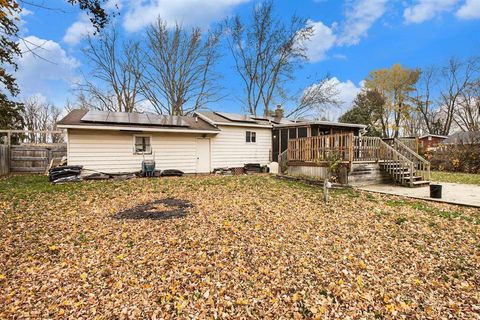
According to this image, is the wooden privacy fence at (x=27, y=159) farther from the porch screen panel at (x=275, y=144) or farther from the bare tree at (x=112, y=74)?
the porch screen panel at (x=275, y=144)

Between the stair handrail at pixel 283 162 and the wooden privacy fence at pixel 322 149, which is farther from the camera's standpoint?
the stair handrail at pixel 283 162

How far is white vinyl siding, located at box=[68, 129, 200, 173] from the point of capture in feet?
35.7

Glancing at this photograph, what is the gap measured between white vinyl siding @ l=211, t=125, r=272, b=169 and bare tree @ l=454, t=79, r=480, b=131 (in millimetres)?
30435

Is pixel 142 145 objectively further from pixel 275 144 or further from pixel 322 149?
pixel 322 149

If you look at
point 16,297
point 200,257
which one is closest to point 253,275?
point 200,257

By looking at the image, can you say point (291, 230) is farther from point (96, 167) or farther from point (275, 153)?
point (275, 153)

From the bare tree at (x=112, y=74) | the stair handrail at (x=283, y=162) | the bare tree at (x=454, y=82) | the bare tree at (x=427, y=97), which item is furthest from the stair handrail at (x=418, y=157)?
the bare tree at (x=454, y=82)

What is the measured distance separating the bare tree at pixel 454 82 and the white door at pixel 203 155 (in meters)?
35.4

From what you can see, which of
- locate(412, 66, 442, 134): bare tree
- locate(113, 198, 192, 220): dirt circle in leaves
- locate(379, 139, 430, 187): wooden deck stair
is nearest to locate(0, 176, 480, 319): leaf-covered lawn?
locate(113, 198, 192, 220): dirt circle in leaves

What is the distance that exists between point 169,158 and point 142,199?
235 inches

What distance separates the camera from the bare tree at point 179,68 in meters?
23.1

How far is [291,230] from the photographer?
4715mm

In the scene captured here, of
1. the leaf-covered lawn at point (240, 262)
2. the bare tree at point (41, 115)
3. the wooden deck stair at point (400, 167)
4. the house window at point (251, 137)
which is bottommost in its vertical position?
the leaf-covered lawn at point (240, 262)

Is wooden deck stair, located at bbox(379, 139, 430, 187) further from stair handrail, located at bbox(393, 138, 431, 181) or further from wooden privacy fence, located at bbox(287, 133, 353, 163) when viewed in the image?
wooden privacy fence, located at bbox(287, 133, 353, 163)
